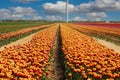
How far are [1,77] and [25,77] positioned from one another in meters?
0.58

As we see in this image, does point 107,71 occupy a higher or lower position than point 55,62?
higher

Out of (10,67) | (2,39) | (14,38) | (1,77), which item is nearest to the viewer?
(1,77)

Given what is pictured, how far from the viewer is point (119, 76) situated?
8.20 m

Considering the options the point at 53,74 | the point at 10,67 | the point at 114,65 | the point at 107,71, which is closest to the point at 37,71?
the point at 10,67

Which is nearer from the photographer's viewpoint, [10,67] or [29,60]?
[10,67]

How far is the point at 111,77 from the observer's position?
789 cm

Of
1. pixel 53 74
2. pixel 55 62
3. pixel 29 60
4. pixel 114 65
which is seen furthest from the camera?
pixel 55 62

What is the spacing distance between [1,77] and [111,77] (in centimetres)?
296

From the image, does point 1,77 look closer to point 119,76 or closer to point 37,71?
point 37,71

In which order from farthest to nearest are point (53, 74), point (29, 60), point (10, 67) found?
point (53, 74), point (29, 60), point (10, 67)

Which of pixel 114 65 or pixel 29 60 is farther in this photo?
pixel 29 60

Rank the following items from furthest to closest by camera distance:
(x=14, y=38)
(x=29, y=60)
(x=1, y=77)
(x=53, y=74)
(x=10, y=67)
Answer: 1. (x=14, y=38)
2. (x=53, y=74)
3. (x=29, y=60)
4. (x=10, y=67)
5. (x=1, y=77)

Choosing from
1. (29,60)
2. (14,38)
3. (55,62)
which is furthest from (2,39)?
(29,60)

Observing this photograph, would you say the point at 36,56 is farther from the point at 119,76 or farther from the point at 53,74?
the point at 119,76
